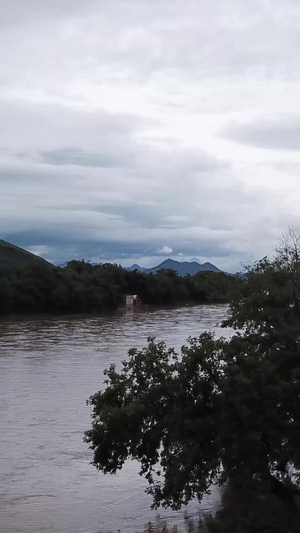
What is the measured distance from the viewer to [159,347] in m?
14.3

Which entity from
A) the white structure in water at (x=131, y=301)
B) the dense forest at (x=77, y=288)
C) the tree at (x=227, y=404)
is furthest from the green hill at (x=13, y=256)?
the tree at (x=227, y=404)

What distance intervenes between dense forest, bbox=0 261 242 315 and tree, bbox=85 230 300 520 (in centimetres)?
4659

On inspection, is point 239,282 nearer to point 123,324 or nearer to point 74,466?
point 74,466

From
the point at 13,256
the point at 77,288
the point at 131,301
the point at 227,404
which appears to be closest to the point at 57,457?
the point at 227,404

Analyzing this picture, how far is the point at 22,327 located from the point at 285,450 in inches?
1825

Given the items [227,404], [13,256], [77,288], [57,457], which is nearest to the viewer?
[227,404]

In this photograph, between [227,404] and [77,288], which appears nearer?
[227,404]

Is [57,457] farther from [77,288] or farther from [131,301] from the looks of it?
[131,301]

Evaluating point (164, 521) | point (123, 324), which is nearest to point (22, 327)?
point (123, 324)

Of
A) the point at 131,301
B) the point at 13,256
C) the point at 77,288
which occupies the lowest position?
the point at 131,301

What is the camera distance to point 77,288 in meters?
72.5

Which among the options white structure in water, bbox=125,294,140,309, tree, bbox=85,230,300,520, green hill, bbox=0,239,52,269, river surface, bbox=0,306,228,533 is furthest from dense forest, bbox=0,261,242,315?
tree, bbox=85,230,300,520

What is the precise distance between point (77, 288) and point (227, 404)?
60.7 m

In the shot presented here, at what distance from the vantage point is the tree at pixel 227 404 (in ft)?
40.3
